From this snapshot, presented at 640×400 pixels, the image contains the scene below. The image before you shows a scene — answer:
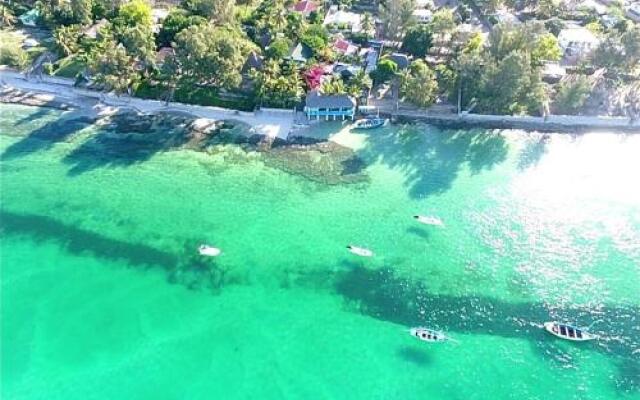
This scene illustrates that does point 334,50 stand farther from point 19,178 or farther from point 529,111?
point 19,178

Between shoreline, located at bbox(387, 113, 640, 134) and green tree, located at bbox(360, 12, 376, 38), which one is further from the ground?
green tree, located at bbox(360, 12, 376, 38)

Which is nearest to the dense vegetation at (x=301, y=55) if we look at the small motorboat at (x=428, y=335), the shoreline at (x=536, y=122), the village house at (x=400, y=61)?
the village house at (x=400, y=61)

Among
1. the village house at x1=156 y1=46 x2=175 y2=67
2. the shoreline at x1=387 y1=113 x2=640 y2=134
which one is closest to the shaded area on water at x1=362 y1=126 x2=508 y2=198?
the shoreline at x1=387 y1=113 x2=640 y2=134

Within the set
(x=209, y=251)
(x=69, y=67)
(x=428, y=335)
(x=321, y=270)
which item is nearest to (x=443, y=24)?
(x=321, y=270)

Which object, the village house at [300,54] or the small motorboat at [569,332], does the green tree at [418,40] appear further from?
the small motorboat at [569,332]

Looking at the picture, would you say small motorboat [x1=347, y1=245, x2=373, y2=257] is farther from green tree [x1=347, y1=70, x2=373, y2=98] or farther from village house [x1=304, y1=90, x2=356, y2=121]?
green tree [x1=347, y1=70, x2=373, y2=98]

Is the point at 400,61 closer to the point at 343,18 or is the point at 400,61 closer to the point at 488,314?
the point at 343,18
